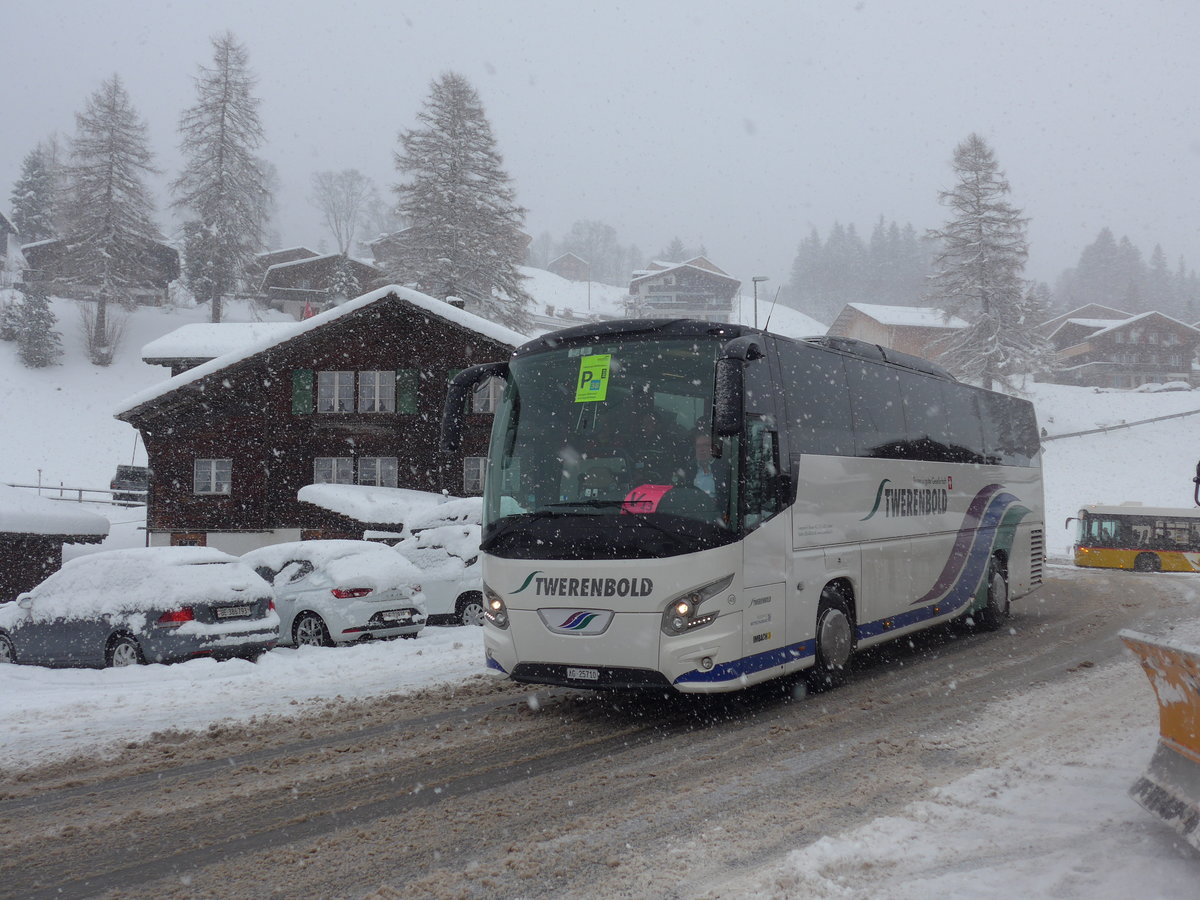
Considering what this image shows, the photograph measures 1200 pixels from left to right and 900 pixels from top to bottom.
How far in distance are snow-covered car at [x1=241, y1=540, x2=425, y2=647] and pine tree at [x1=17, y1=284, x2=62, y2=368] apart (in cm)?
5380

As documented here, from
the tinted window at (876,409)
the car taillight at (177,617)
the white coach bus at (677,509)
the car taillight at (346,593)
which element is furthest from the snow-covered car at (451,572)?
the tinted window at (876,409)

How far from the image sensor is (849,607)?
9266mm

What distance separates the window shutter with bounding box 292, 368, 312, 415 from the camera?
3170 centimetres

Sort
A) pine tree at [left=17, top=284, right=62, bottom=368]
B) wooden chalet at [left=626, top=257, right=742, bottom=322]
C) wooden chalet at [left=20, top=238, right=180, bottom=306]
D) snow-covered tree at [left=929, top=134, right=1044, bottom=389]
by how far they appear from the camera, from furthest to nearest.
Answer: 1. wooden chalet at [left=626, top=257, right=742, bottom=322]
2. wooden chalet at [left=20, top=238, right=180, bottom=306]
3. pine tree at [left=17, top=284, right=62, bottom=368]
4. snow-covered tree at [left=929, top=134, right=1044, bottom=389]

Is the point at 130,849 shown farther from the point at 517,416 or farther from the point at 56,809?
the point at 517,416

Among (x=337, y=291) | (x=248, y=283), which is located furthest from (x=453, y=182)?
(x=248, y=283)

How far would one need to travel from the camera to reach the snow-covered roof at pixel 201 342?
3634 cm

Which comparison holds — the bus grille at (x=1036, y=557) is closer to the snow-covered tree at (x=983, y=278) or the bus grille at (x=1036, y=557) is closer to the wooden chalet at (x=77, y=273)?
the snow-covered tree at (x=983, y=278)

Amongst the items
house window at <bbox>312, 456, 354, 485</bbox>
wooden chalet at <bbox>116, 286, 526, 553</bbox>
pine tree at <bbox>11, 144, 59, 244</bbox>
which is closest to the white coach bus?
wooden chalet at <bbox>116, 286, 526, 553</bbox>

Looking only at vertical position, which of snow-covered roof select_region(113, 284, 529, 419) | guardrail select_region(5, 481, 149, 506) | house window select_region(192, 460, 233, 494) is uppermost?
snow-covered roof select_region(113, 284, 529, 419)

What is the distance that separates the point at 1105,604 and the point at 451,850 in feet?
52.8

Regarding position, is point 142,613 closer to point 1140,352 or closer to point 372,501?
point 372,501

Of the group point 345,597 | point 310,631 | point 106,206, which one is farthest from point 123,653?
point 106,206

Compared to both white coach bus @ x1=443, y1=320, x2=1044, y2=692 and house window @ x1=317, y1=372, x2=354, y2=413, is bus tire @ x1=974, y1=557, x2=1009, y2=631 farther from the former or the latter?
house window @ x1=317, y1=372, x2=354, y2=413
